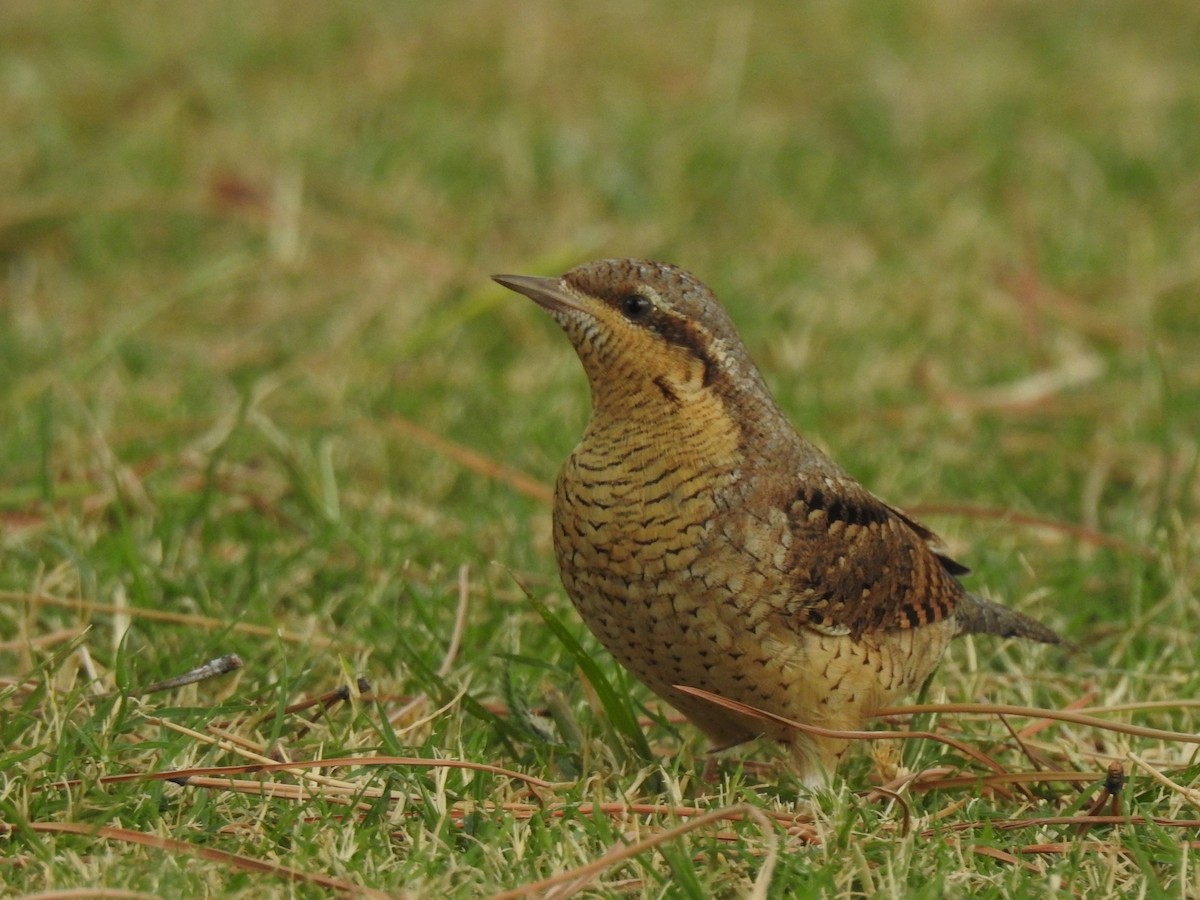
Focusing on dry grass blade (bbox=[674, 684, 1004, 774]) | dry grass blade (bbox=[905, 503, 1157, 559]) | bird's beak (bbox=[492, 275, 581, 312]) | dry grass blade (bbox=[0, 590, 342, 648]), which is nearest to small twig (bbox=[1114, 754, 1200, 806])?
dry grass blade (bbox=[674, 684, 1004, 774])

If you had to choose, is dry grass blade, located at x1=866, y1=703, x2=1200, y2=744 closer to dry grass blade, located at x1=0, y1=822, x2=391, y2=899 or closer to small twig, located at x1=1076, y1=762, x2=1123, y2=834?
Answer: small twig, located at x1=1076, y1=762, x2=1123, y2=834

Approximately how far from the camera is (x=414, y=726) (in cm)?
326

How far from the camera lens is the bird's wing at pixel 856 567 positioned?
3.14 meters

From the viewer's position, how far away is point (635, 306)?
321 centimetres

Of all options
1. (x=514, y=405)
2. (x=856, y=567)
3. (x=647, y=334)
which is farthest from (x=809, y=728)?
(x=514, y=405)

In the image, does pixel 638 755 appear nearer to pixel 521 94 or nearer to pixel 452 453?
pixel 452 453

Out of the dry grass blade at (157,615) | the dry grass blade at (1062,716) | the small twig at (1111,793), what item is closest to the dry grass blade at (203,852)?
the dry grass blade at (157,615)

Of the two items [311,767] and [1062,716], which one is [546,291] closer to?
[311,767]

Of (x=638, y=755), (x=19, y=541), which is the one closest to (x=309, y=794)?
(x=638, y=755)

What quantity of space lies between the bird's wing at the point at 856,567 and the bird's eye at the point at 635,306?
0.43m

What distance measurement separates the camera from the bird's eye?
3203 mm

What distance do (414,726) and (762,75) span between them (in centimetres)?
527

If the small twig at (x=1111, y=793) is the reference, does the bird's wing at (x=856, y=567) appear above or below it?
above

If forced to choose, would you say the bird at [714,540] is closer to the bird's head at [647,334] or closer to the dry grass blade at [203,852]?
the bird's head at [647,334]
